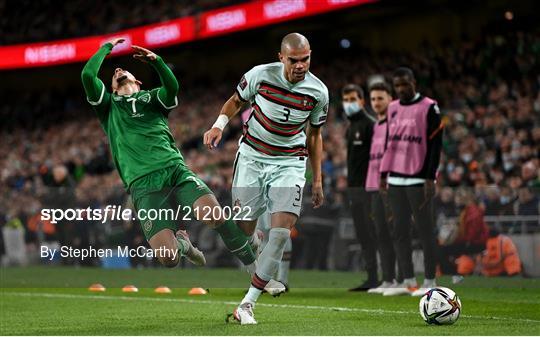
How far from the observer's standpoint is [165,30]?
1073 inches

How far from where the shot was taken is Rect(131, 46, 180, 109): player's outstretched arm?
7888mm

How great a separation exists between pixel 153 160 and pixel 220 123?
3.43 ft

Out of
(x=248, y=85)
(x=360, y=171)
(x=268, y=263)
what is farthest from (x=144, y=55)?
(x=360, y=171)

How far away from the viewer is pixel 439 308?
7055 millimetres

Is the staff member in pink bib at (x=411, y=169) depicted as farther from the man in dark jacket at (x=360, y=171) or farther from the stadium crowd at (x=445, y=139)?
the stadium crowd at (x=445, y=139)

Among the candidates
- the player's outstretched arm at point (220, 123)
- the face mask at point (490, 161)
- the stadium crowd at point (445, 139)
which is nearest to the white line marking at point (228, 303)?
the player's outstretched arm at point (220, 123)

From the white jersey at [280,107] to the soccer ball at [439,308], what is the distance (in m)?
1.55

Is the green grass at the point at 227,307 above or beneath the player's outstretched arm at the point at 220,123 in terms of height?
beneath

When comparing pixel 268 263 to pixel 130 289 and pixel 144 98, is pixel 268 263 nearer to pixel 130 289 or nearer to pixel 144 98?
pixel 144 98

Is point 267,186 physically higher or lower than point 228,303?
higher

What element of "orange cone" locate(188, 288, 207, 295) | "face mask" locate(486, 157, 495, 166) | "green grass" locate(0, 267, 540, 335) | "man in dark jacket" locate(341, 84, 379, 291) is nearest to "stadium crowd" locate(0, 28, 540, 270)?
"face mask" locate(486, 157, 495, 166)

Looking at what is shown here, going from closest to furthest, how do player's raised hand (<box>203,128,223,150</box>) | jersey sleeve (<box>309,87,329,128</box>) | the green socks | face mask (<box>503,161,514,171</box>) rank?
player's raised hand (<box>203,128,223,150</box>) < jersey sleeve (<box>309,87,329,128</box>) < the green socks < face mask (<box>503,161,514,171</box>)

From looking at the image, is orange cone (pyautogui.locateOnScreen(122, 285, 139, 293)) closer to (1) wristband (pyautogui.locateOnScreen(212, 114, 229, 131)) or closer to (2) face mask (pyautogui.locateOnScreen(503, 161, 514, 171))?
(1) wristband (pyautogui.locateOnScreen(212, 114, 229, 131))

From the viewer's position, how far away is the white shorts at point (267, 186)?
298 inches
